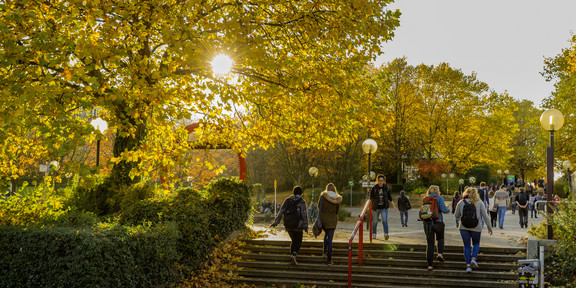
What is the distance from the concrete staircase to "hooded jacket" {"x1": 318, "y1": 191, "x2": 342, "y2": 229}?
1.00 metres

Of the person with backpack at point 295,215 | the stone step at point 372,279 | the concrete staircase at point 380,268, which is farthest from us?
the person with backpack at point 295,215

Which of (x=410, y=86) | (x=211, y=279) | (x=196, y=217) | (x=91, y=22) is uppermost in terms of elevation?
(x=410, y=86)

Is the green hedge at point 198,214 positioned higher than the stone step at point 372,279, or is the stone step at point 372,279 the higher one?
the green hedge at point 198,214

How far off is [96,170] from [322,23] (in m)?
5.95

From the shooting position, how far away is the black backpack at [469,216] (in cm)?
1053

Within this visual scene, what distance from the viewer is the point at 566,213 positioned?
10492mm

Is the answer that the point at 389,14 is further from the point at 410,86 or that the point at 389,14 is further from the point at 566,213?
the point at 410,86

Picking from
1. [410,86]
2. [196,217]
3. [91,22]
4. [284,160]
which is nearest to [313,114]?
[196,217]

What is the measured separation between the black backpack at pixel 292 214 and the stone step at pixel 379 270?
1.05 metres

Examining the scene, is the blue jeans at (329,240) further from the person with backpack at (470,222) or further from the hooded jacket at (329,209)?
the person with backpack at (470,222)

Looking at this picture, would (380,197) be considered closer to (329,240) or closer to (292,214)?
(329,240)

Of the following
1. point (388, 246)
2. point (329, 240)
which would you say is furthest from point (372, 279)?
point (388, 246)

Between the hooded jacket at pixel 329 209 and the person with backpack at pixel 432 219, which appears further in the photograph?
the hooded jacket at pixel 329 209

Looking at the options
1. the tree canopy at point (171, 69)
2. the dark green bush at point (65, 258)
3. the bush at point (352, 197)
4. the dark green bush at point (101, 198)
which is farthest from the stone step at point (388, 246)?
the bush at point (352, 197)
